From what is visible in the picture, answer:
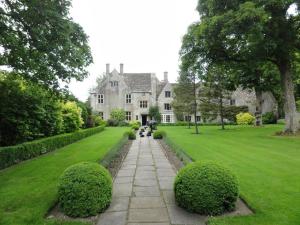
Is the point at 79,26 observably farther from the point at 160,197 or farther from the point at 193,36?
the point at 193,36

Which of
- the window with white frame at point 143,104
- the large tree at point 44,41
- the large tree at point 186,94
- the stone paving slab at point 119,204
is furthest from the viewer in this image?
the window with white frame at point 143,104

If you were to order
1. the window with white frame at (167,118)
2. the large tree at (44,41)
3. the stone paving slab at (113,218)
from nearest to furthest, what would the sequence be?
1. the stone paving slab at (113,218)
2. the large tree at (44,41)
3. the window with white frame at (167,118)

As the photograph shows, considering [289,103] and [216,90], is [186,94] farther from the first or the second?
[289,103]

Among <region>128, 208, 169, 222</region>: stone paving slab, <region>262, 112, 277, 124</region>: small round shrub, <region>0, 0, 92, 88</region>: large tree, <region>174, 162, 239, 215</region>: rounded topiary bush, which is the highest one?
<region>0, 0, 92, 88</region>: large tree

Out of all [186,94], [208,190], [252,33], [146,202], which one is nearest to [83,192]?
[146,202]

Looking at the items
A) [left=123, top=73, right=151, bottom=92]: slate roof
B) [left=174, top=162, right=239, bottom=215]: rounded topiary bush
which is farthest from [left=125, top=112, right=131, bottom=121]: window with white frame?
[left=174, top=162, right=239, bottom=215]: rounded topiary bush

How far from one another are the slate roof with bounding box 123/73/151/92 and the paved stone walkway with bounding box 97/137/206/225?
49.2 m

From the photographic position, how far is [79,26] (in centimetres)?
1150

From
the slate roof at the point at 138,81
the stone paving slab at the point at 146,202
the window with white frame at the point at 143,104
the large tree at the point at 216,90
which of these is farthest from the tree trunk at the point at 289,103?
the slate roof at the point at 138,81

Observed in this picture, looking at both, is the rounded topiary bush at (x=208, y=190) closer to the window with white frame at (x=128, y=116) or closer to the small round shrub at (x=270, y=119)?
the small round shrub at (x=270, y=119)

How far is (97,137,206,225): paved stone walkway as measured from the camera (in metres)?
5.69

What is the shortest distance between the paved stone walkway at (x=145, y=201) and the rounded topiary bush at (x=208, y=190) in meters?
0.22

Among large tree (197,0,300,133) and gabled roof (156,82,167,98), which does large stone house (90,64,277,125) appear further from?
large tree (197,0,300,133)

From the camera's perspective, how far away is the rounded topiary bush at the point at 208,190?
594cm
